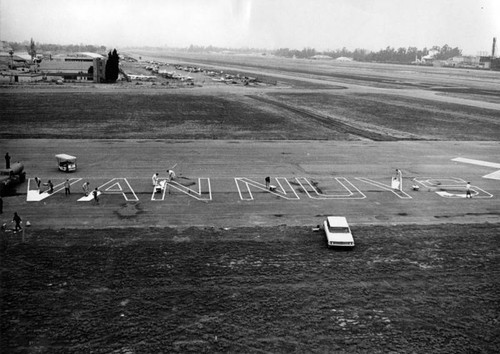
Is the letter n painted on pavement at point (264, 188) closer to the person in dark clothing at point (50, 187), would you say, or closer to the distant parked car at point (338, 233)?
the distant parked car at point (338, 233)

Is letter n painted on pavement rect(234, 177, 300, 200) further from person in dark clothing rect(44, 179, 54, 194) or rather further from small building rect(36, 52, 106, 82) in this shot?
small building rect(36, 52, 106, 82)

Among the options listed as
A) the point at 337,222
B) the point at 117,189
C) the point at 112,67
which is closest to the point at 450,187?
the point at 337,222

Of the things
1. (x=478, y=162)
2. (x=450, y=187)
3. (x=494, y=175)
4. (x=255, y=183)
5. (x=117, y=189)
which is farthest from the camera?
(x=478, y=162)

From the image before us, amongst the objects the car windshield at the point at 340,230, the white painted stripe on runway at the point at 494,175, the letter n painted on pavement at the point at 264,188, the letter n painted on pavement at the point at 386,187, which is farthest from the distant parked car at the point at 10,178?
the white painted stripe on runway at the point at 494,175

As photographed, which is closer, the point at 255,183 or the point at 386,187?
the point at 386,187

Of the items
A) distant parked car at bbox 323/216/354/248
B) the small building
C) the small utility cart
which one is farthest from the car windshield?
the small building

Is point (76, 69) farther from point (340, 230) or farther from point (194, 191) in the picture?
point (340, 230)
